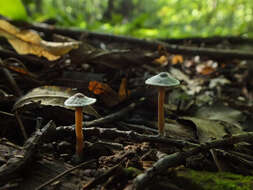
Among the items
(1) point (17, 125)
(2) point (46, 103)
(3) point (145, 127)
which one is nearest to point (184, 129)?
(3) point (145, 127)

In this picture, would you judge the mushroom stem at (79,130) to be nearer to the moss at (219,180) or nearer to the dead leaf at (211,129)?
the moss at (219,180)

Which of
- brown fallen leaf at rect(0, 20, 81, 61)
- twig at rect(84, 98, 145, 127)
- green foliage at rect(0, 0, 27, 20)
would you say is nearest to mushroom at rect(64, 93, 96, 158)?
twig at rect(84, 98, 145, 127)

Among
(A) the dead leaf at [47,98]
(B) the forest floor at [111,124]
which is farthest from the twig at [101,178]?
(A) the dead leaf at [47,98]

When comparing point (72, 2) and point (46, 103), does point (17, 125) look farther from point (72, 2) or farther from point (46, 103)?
point (72, 2)

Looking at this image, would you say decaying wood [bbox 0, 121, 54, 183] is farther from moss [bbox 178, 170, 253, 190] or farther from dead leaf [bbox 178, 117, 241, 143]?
dead leaf [bbox 178, 117, 241, 143]

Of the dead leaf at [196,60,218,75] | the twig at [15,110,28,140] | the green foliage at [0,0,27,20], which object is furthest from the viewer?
the dead leaf at [196,60,218,75]

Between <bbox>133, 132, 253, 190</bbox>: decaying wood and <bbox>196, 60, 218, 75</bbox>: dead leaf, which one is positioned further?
<bbox>196, 60, 218, 75</bbox>: dead leaf

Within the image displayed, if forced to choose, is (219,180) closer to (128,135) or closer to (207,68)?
(128,135)

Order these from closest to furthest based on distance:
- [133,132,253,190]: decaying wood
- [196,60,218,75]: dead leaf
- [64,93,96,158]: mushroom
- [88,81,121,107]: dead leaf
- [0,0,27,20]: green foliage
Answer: [133,132,253,190]: decaying wood < [64,93,96,158]: mushroom < [88,81,121,107]: dead leaf < [0,0,27,20]: green foliage < [196,60,218,75]: dead leaf
